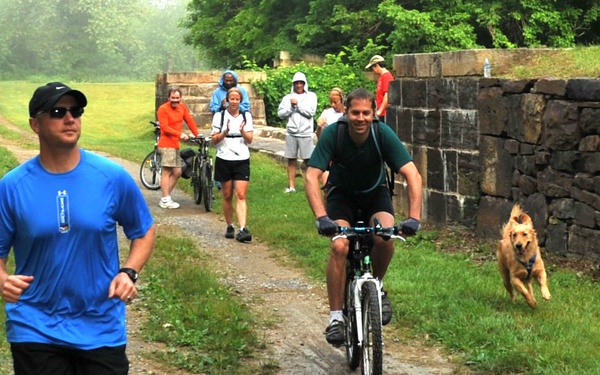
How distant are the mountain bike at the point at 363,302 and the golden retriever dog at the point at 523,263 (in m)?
2.14

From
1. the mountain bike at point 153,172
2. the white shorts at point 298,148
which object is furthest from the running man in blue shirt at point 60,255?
the mountain bike at point 153,172

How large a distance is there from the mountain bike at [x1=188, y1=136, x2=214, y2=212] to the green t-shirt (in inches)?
340

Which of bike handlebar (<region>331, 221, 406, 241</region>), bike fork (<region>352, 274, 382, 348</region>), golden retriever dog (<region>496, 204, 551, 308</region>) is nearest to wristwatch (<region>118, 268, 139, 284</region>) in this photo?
bike handlebar (<region>331, 221, 406, 241</region>)

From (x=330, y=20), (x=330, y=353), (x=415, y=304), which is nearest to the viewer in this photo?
(x=330, y=353)

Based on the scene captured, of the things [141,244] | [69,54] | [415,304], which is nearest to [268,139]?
[415,304]

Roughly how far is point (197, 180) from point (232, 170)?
339 cm

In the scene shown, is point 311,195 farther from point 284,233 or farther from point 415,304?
point 284,233

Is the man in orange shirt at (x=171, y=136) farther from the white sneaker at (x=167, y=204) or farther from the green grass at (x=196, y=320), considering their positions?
the green grass at (x=196, y=320)

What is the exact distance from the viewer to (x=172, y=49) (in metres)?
117

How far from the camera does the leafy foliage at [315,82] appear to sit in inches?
1209

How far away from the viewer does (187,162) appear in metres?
16.7

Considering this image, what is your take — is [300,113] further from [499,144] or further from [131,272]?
[131,272]

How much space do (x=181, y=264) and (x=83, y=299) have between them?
22.4 ft

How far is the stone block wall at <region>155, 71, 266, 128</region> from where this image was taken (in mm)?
29875
